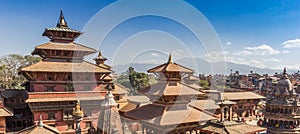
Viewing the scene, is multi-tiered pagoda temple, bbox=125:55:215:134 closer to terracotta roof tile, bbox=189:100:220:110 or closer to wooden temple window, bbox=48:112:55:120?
wooden temple window, bbox=48:112:55:120

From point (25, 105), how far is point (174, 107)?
42.2ft

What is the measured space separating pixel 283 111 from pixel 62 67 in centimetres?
2477

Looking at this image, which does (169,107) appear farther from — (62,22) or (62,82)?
(62,22)

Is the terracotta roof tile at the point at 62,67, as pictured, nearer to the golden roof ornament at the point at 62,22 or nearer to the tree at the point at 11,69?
the golden roof ornament at the point at 62,22

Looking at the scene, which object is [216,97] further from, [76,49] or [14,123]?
[14,123]

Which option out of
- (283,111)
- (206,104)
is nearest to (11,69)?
(206,104)

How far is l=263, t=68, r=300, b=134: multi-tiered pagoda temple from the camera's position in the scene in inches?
977

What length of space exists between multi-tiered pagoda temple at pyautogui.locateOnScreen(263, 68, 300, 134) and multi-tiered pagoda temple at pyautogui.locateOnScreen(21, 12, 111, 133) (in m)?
20.6

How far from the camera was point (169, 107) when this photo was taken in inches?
527

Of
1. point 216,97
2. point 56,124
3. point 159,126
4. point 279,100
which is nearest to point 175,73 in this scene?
point 159,126

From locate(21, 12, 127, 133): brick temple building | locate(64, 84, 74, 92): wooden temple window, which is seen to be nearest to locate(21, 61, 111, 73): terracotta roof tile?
locate(21, 12, 127, 133): brick temple building

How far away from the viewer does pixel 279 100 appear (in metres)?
26.1

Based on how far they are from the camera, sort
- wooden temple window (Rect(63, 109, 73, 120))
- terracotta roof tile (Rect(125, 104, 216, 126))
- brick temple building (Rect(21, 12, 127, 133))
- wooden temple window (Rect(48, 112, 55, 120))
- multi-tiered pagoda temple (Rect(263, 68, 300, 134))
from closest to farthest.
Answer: terracotta roof tile (Rect(125, 104, 216, 126)) < brick temple building (Rect(21, 12, 127, 133)) < wooden temple window (Rect(48, 112, 55, 120)) < wooden temple window (Rect(63, 109, 73, 120)) < multi-tiered pagoda temple (Rect(263, 68, 300, 134))

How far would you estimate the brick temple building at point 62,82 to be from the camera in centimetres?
1614
